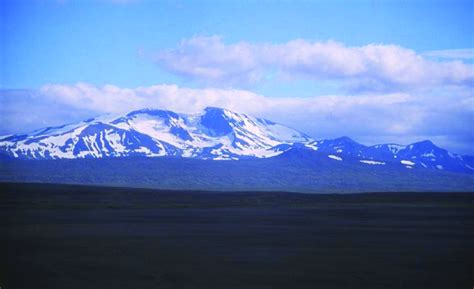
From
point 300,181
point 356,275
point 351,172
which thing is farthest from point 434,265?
point 351,172

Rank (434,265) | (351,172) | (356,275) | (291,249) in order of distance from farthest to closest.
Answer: (351,172), (291,249), (434,265), (356,275)

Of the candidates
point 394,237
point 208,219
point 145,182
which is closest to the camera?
point 394,237

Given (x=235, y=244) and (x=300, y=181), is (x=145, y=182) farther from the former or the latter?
(x=235, y=244)

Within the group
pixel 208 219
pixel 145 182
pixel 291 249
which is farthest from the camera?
pixel 145 182

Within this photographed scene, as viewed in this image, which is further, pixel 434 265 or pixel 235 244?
pixel 235 244

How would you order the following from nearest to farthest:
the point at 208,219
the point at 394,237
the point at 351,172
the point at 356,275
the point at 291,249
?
the point at 356,275, the point at 291,249, the point at 394,237, the point at 208,219, the point at 351,172

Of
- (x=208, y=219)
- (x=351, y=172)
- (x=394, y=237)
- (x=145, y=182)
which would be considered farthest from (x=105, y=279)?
(x=351, y=172)

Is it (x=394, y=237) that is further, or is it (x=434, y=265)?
(x=394, y=237)

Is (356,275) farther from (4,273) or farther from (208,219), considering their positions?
(208,219)
